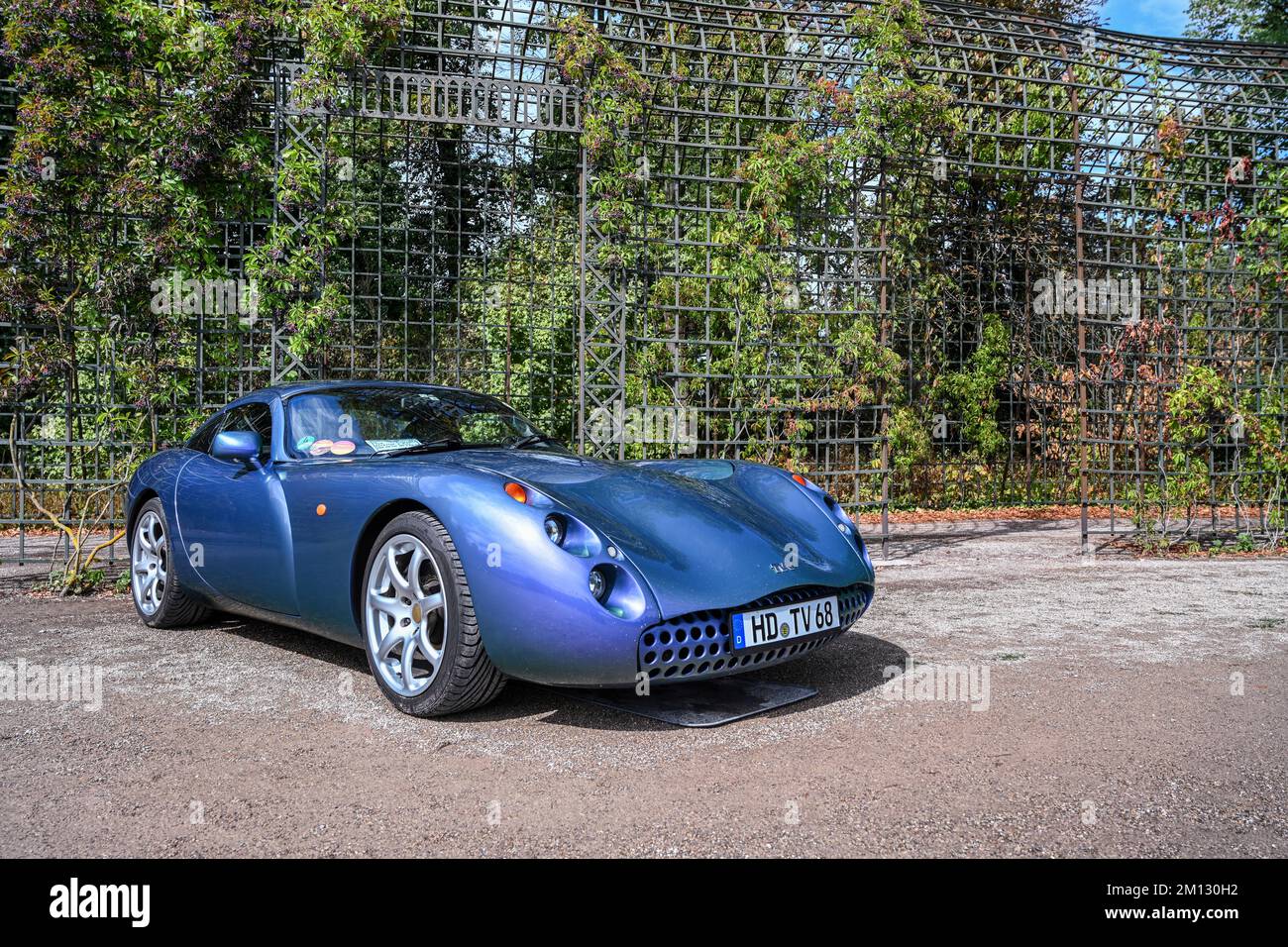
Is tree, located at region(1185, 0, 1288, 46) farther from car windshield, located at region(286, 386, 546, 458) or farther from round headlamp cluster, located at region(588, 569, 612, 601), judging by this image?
round headlamp cluster, located at region(588, 569, 612, 601)

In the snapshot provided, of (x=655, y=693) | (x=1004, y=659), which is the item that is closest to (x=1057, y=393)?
(x=1004, y=659)

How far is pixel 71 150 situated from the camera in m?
6.71

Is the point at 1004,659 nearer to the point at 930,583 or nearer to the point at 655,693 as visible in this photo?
the point at 655,693

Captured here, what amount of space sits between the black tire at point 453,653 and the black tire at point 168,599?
2.13 meters

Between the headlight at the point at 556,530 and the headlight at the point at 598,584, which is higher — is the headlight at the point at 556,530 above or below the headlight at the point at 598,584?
above

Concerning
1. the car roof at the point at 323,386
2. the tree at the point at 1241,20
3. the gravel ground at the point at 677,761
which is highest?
the tree at the point at 1241,20

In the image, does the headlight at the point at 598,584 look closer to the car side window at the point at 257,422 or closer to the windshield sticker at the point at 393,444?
the windshield sticker at the point at 393,444

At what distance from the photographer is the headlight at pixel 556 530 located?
315 cm

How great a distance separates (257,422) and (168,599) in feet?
3.72

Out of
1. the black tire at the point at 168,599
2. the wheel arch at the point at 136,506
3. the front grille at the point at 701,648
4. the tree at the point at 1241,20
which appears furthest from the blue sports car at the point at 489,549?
the tree at the point at 1241,20

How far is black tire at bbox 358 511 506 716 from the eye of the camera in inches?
129

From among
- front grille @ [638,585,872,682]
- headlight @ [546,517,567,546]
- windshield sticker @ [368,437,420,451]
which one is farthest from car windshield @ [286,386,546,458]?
front grille @ [638,585,872,682]

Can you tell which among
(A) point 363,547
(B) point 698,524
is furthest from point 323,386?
(B) point 698,524

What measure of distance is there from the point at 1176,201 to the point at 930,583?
5891 millimetres
